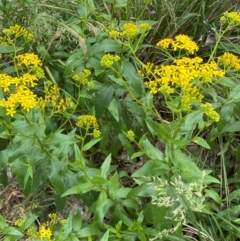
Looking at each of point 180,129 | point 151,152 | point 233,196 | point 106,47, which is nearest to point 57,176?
point 151,152

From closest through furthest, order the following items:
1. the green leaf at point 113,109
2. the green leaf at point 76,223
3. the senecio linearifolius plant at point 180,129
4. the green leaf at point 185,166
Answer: the senecio linearifolius plant at point 180,129 → the green leaf at point 185,166 → the green leaf at point 76,223 → the green leaf at point 113,109

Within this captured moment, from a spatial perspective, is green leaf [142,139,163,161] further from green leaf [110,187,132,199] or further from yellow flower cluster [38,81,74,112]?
yellow flower cluster [38,81,74,112]

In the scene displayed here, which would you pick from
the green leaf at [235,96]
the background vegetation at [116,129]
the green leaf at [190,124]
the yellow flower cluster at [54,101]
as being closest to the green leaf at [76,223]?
the background vegetation at [116,129]

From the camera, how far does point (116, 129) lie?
102 inches

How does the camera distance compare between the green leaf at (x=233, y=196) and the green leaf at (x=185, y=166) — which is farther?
the green leaf at (x=233, y=196)

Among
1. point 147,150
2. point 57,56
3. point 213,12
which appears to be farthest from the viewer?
point 213,12

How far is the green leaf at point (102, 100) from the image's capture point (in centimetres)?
250

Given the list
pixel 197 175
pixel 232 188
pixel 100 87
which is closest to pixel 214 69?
pixel 197 175

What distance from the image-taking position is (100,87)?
256 centimetres

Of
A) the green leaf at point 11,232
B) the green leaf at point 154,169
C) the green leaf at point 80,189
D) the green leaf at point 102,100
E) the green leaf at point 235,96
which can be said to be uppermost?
the green leaf at point 235,96

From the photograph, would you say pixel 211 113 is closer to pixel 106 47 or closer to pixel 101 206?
pixel 101 206

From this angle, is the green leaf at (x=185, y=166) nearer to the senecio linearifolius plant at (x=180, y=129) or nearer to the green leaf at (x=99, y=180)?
the senecio linearifolius plant at (x=180, y=129)

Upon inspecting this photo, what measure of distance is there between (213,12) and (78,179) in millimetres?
1684

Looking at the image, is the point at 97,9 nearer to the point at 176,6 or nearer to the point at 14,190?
the point at 176,6
